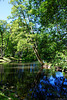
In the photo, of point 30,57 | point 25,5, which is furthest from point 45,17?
point 30,57

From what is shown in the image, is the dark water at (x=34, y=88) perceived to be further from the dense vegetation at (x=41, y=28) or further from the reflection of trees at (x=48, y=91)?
the dense vegetation at (x=41, y=28)

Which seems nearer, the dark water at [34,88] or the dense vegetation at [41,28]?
the dark water at [34,88]

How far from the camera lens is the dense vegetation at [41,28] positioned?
11820 millimetres

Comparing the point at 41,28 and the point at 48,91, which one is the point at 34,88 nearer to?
the point at 48,91

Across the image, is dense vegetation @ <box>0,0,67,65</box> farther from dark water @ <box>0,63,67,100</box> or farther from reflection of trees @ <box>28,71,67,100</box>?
reflection of trees @ <box>28,71,67,100</box>

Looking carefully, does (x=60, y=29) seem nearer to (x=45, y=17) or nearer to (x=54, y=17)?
(x=54, y=17)

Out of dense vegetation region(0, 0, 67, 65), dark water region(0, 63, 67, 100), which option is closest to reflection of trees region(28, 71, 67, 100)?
dark water region(0, 63, 67, 100)

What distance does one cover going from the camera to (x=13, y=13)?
92.9 ft

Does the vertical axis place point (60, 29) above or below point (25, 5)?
below

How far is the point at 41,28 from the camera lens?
2461 cm

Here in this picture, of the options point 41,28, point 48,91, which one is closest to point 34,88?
point 48,91

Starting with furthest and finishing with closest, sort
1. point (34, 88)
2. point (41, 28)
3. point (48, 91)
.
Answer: point (41, 28), point (34, 88), point (48, 91)

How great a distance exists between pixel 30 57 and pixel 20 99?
204 ft

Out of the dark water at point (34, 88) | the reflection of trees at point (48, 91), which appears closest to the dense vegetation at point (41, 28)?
the dark water at point (34, 88)
